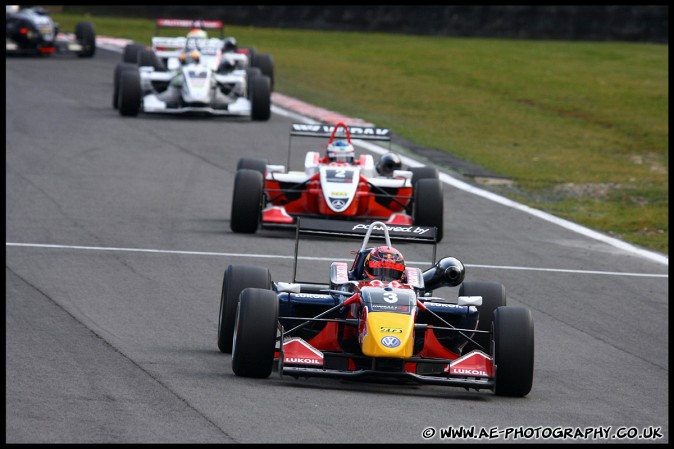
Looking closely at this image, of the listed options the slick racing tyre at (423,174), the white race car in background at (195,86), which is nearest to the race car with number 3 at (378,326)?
the slick racing tyre at (423,174)

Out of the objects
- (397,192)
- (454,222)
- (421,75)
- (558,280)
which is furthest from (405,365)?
(421,75)

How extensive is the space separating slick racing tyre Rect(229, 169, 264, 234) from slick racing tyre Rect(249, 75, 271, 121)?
10523 millimetres

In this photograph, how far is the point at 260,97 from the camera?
28.4 m

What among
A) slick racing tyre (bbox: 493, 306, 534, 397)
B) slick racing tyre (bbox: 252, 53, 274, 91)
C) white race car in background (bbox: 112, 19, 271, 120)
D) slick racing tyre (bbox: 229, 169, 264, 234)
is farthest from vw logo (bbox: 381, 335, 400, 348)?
slick racing tyre (bbox: 252, 53, 274, 91)

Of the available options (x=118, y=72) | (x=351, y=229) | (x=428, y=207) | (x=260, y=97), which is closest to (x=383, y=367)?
(x=351, y=229)

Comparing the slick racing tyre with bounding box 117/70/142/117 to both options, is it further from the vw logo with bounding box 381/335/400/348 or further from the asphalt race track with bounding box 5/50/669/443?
the vw logo with bounding box 381/335/400/348

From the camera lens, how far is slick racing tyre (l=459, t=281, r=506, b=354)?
454 inches

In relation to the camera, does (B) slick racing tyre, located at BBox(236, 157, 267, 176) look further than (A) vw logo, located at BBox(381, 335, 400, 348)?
Yes

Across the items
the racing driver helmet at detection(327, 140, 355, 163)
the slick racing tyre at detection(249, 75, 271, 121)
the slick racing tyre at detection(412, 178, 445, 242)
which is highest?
the racing driver helmet at detection(327, 140, 355, 163)

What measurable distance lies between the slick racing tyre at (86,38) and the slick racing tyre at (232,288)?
2791cm

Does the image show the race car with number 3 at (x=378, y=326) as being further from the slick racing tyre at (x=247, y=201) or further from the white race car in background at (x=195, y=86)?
the white race car in background at (x=195, y=86)

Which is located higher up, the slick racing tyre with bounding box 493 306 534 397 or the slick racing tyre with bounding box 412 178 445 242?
the slick racing tyre with bounding box 493 306 534 397

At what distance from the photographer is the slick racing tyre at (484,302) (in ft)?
37.8

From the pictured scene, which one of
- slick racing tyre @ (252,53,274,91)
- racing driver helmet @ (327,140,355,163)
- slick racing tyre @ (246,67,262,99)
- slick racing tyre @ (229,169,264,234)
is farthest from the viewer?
slick racing tyre @ (252,53,274,91)
